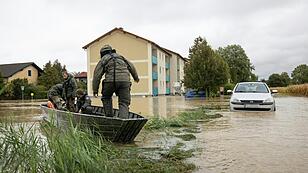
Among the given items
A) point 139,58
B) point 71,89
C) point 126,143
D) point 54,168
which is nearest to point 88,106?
point 71,89

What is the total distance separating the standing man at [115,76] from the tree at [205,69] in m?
30.9

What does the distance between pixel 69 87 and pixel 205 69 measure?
1126 inches

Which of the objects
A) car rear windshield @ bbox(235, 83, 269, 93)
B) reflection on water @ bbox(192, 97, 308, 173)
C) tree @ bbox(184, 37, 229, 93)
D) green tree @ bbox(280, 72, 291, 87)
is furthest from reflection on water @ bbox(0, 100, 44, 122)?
green tree @ bbox(280, 72, 291, 87)

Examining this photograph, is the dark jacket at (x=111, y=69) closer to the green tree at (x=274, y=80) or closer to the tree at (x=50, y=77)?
the tree at (x=50, y=77)

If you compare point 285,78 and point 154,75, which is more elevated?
point 285,78

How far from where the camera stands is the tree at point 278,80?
9225cm

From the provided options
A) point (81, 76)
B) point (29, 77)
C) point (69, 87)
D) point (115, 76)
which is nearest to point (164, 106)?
point (69, 87)

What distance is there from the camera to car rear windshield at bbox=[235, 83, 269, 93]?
1709cm

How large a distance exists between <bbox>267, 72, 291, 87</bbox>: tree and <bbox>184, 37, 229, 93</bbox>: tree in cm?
5670

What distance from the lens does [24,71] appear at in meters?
67.4

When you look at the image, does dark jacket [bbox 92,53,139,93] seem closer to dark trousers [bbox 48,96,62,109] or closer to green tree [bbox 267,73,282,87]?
dark trousers [bbox 48,96,62,109]

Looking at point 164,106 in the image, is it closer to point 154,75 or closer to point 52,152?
point 52,152

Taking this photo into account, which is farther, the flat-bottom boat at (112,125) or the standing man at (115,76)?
the standing man at (115,76)

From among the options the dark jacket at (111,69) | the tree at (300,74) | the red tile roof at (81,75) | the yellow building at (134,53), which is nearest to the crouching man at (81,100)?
the dark jacket at (111,69)
